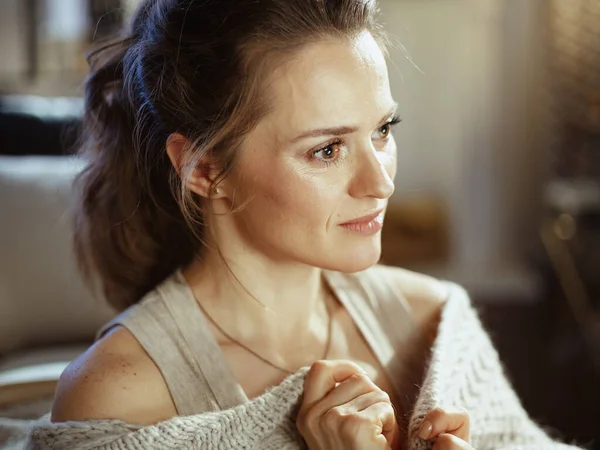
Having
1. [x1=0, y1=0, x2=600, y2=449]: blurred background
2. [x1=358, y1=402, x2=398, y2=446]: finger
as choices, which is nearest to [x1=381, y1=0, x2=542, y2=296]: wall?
[x1=0, y1=0, x2=600, y2=449]: blurred background

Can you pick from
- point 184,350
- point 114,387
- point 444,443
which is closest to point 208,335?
point 184,350

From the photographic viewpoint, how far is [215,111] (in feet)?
3.49

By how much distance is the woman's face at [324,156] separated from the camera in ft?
3.32

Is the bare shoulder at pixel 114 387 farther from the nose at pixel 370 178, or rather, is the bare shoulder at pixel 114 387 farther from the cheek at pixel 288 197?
the nose at pixel 370 178

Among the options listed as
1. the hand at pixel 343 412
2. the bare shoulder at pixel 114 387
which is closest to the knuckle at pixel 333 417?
the hand at pixel 343 412

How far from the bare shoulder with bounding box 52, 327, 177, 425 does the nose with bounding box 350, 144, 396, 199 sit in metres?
0.37

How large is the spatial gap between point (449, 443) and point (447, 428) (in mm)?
35

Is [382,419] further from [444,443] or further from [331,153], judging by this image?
[331,153]

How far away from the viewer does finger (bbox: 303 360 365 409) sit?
1.02 meters

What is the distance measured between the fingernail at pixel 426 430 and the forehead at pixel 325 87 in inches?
15.6

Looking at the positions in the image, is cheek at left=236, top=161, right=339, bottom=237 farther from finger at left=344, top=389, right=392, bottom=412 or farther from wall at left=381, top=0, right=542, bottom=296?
wall at left=381, top=0, right=542, bottom=296

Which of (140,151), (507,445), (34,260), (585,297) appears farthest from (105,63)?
(585,297)

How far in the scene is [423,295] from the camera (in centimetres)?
134

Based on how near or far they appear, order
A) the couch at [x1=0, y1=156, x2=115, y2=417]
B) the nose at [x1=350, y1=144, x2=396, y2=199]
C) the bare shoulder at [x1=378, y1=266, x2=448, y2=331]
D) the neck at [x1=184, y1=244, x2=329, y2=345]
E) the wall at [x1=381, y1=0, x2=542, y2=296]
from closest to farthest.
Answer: the nose at [x1=350, y1=144, x2=396, y2=199] → the neck at [x1=184, y1=244, x2=329, y2=345] → the bare shoulder at [x1=378, y1=266, x2=448, y2=331] → the couch at [x1=0, y1=156, x2=115, y2=417] → the wall at [x1=381, y1=0, x2=542, y2=296]
